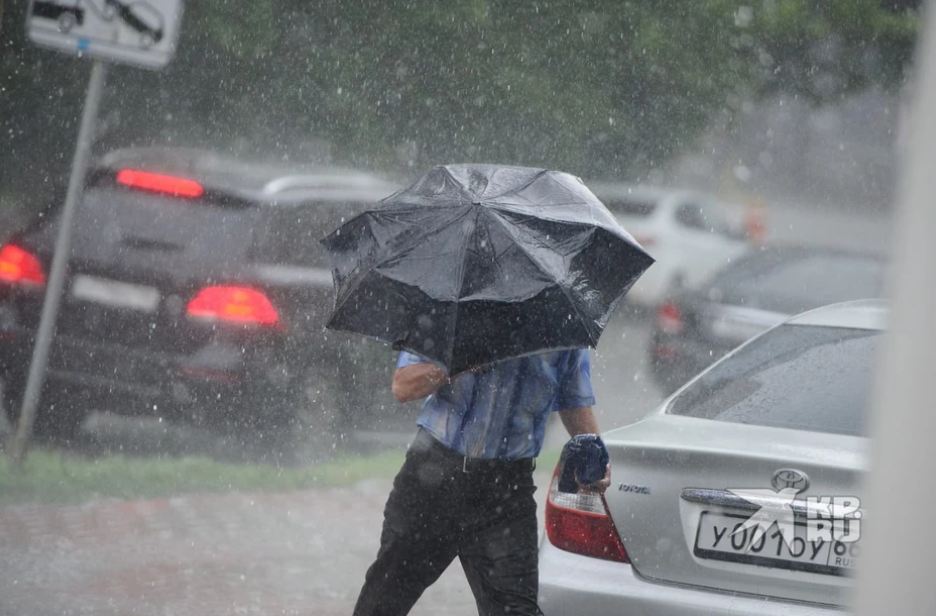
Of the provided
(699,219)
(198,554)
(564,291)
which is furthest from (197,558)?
(699,219)

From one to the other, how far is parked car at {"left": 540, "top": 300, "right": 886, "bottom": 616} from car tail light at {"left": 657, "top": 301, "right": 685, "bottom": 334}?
742 cm

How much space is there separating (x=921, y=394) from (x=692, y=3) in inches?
676

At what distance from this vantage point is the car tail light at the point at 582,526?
4.24 meters

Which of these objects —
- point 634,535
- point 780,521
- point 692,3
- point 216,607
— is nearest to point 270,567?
point 216,607

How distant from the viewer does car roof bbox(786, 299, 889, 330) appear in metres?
4.98

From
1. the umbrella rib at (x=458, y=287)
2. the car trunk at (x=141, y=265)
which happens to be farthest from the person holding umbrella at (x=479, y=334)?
the car trunk at (x=141, y=265)

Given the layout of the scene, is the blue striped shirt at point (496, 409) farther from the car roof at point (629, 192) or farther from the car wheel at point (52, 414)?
the car roof at point (629, 192)

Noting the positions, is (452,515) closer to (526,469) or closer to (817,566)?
(526,469)

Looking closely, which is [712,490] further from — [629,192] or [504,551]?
[629,192]

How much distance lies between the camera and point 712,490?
404cm

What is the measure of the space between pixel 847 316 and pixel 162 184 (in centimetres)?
402

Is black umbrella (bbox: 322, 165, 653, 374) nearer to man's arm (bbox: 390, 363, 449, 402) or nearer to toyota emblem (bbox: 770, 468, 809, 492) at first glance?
man's arm (bbox: 390, 363, 449, 402)

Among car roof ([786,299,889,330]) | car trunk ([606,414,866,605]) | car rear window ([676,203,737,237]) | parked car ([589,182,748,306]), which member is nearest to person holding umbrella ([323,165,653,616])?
car trunk ([606,414,866,605])

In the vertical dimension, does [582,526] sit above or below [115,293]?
below
